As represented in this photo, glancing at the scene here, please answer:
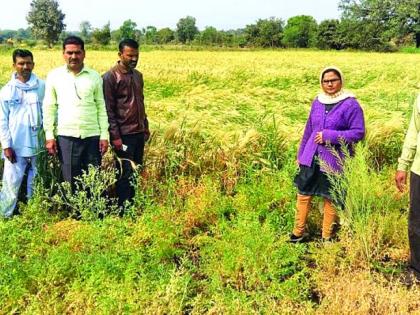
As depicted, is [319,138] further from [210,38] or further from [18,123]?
[210,38]

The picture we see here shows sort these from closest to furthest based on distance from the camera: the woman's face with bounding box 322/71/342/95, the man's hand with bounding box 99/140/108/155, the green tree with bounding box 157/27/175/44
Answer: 1. the woman's face with bounding box 322/71/342/95
2. the man's hand with bounding box 99/140/108/155
3. the green tree with bounding box 157/27/175/44

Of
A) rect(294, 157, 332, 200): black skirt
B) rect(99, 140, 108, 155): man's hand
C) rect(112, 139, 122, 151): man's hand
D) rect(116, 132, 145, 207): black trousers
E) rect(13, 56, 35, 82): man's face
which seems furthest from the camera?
rect(116, 132, 145, 207): black trousers

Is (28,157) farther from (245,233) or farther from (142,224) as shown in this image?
(245,233)

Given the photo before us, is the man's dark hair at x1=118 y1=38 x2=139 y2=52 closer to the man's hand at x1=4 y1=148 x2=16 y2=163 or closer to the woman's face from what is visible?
the man's hand at x1=4 y1=148 x2=16 y2=163

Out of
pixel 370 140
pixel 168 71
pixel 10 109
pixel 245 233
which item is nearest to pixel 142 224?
pixel 245 233

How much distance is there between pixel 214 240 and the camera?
11.8 feet

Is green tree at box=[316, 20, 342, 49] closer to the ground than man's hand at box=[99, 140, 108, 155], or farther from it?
farther from it

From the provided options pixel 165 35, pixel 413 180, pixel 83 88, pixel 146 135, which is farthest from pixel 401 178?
pixel 165 35

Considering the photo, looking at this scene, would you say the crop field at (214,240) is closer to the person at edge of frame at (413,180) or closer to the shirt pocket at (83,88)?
the person at edge of frame at (413,180)

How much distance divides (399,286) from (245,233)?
114 centimetres

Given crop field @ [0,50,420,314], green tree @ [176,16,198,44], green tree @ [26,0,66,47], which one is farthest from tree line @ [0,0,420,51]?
crop field @ [0,50,420,314]

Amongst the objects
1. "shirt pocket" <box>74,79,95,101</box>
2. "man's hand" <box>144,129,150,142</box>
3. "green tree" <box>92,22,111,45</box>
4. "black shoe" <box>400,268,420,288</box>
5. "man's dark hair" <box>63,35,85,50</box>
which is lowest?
"black shoe" <box>400,268,420,288</box>

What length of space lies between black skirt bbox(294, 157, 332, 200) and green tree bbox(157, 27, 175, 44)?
74495 mm

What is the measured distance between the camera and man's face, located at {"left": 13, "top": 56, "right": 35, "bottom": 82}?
394 centimetres
